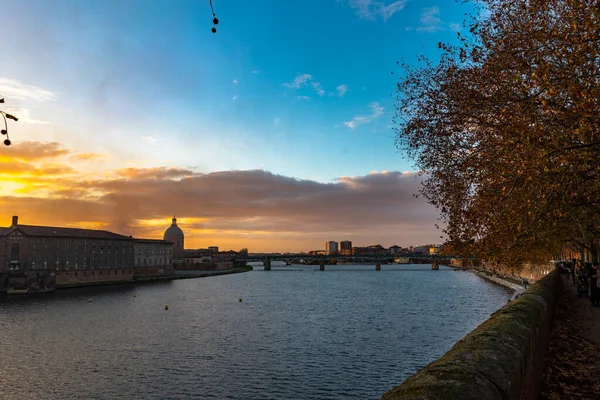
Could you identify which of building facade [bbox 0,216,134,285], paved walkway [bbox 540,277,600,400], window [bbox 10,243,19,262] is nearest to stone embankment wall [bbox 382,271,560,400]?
paved walkway [bbox 540,277,600,400]

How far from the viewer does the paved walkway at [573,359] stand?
11.9m

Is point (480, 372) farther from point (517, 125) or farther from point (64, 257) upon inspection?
point (64, 257)

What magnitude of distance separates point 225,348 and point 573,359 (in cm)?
3936

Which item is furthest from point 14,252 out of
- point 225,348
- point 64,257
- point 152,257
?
point 225,348

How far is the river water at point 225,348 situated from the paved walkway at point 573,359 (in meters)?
14.6

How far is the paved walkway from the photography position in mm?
11852

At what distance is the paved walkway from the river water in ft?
47.9

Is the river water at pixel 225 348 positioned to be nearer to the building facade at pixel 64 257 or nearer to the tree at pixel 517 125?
the tree at pixel 517 125

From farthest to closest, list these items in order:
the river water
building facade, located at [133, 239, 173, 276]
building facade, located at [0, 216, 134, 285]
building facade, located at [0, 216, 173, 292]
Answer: building facade, located at [133, 239, 173, 276] → building facade, located at [0, 216, 134, 285] → building facade, located at [0, 216, 173, 292] → the river water

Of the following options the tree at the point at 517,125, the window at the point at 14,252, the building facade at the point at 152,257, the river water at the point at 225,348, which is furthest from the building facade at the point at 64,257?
the tree at the point at 517,125

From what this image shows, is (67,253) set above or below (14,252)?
below

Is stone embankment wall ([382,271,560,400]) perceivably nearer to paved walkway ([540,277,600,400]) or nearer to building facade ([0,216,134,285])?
paved walkway ([540,277,600,400])

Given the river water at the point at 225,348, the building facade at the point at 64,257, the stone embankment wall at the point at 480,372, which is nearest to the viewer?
the stone embankment wall at the point at 480,372

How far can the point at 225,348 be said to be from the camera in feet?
159
